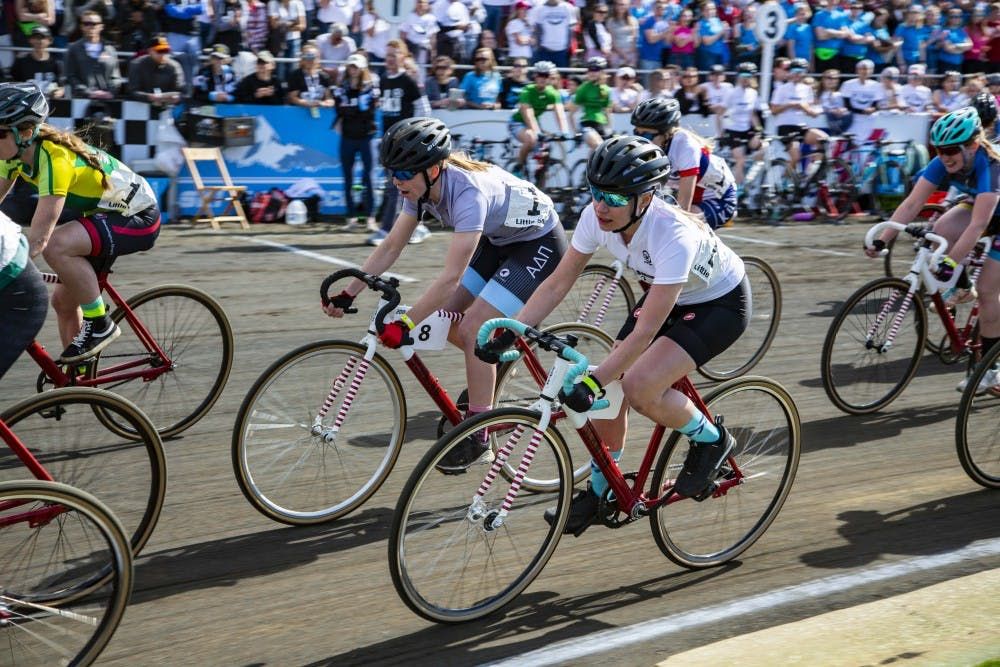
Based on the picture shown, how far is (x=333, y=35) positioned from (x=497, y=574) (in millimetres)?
11830

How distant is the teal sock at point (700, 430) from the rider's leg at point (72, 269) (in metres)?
3.36

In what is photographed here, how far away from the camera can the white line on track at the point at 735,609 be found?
15.0ft

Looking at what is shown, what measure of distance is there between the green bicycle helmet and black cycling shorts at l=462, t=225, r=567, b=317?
262 centimetres

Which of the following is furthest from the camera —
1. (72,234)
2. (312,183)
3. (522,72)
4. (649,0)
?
(649,0)

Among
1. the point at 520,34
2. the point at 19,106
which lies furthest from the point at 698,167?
the point at 520,34

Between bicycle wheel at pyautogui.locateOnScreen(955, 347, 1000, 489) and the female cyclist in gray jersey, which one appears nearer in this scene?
the female cyclist in gray jersey

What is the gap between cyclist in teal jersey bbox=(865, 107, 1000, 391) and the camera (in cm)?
747

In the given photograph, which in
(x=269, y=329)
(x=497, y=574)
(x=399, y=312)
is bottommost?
(x=269, y=329)

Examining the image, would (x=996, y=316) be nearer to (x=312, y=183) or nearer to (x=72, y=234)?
(x=72, y=234)

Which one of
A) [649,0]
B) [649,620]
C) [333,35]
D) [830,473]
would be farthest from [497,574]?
[649,0]

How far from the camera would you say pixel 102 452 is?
502cm

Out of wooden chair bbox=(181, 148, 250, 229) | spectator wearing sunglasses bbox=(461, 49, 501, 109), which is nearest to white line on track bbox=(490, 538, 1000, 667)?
wooden chair bbox=(181, 148, 250, 229)

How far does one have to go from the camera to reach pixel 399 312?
5711mm

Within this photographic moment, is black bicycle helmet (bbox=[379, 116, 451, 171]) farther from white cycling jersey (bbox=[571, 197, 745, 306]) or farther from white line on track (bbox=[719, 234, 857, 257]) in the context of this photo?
white line on track (bbox=[719, 234, 857, 257])
